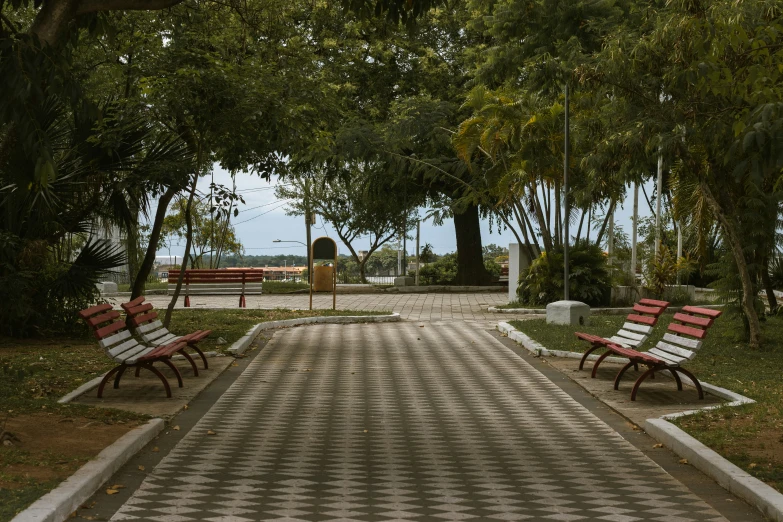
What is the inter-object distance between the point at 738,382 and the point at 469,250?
88.4ft

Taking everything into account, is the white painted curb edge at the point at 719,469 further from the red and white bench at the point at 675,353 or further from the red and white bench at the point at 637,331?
the red and white bench at the point at 637,331

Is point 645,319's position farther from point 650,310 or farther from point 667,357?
point 667,357

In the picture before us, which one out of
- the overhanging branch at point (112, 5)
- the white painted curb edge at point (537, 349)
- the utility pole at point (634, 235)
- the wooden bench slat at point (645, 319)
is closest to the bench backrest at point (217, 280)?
the utility pole at point (634, 235)

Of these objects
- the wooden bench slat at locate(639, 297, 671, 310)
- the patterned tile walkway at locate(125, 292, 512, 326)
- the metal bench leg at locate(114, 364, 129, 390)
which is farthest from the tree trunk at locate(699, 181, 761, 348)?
the metal bench leg at locate(114, 364, 129, 390)

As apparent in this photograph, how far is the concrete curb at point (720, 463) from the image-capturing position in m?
6.32

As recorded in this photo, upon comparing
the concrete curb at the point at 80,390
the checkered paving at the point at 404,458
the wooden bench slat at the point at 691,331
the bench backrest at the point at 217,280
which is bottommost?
the checkered paving at the point at 404,458

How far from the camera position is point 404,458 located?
7969 mm

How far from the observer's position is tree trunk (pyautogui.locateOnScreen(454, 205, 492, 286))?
1526 inches

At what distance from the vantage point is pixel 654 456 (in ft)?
26.8

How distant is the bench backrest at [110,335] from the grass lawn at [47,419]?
70 centimetres

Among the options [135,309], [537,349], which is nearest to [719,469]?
[135,309]

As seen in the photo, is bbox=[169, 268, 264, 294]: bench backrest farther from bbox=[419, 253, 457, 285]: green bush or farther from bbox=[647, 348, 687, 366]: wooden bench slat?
bbox=[647, 348, 687, 366]: wooden bench slat

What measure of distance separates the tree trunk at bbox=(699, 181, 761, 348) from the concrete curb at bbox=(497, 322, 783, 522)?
15.9 feet

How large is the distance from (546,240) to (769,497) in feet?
70.4
